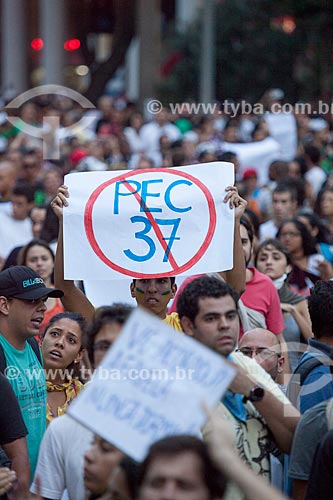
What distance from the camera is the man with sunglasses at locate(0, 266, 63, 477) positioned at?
555 centimetres

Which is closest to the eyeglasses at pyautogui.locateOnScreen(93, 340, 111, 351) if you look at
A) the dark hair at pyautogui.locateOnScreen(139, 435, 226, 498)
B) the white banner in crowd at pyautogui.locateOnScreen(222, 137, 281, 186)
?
the dark hair at pyautogui.locateOnScreen(139, 435, 226, 498)

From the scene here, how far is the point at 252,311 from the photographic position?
279 inches

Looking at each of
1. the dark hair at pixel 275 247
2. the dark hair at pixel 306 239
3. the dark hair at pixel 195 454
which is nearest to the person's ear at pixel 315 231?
the dark hair at pixel 306 239

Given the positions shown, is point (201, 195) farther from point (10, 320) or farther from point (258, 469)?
point (258, 469)

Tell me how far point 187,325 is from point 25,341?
4.33ft

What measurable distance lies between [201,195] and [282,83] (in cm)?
2362

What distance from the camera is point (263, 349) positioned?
20.0 ft

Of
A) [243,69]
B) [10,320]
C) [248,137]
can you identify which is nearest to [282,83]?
[243,69]

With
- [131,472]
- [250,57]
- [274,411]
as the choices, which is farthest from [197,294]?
[250,57]

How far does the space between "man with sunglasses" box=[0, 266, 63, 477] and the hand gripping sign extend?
1.34 feet

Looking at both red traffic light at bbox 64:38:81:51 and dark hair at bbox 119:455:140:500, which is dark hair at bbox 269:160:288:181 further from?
red traffic light at bbox 64:38:81:51

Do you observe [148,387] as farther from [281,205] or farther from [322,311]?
[281,205]

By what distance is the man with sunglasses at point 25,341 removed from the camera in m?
5.55

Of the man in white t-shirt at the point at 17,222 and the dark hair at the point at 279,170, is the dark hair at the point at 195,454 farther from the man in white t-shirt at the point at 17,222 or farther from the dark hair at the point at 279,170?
the dark hair at the point at 279,170
